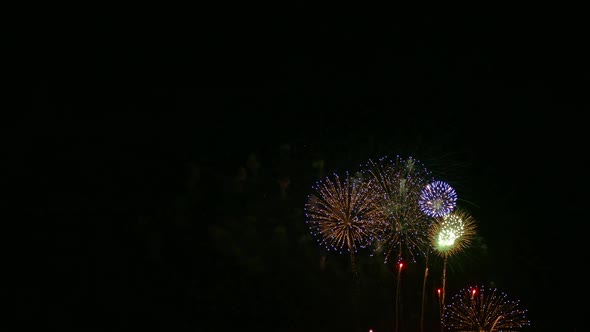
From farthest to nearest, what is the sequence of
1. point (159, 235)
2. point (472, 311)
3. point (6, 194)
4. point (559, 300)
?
1. point (559, 300)
2. point (159, 235)
3. point (6, 194)
4. point (472, 311)

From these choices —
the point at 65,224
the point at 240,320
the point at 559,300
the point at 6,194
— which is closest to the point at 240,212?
the point at 240,320

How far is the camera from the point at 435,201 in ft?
39.5

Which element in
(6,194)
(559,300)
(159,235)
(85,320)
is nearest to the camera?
(85,320)

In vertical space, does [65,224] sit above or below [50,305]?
above

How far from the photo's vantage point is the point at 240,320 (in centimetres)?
1487

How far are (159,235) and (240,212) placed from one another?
8.38 ft

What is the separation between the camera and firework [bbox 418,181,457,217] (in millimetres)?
12023

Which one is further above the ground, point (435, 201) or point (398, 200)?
point (435, 201)

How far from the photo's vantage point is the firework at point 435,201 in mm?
12023

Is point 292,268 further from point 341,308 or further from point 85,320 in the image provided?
point 85,320

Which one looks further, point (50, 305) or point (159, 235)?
point (159, 235)

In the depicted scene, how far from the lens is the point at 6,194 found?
14.5 meters

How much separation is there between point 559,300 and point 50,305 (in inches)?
639

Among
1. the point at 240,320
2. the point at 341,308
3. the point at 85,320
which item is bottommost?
the point at 85,320
